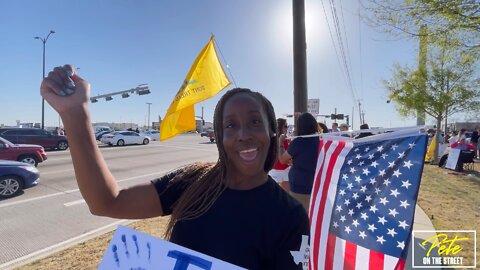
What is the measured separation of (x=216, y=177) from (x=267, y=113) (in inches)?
16.6

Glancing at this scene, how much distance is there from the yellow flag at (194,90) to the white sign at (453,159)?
12.2 m

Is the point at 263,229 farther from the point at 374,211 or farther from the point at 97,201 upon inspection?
the point at 374,211

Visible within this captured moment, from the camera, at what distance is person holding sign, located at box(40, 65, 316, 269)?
4.26ft

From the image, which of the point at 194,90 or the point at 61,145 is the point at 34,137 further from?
the point at 194,90

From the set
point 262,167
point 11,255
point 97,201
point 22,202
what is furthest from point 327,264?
point 22,202

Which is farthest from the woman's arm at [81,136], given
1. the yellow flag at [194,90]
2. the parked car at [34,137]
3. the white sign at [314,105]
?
the parked car at [34,137]

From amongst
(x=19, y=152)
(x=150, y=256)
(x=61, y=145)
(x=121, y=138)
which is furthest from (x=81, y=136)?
(x=121, y=138)

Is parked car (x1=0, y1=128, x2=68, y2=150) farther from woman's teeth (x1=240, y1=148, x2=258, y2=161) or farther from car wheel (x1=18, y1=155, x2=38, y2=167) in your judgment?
woman's teeth (x1=240, y1=148, x2=258, y2=161)

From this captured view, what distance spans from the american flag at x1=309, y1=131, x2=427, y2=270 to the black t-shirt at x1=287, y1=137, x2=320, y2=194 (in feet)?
3.63

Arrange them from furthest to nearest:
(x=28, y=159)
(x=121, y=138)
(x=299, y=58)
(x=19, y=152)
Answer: (x=121, y=138)
(x=28, y=159)
(x=19, y=152)
(x=299, y=58)

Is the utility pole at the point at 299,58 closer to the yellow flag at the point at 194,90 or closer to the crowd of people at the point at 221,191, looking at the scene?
the yellow flag at the point at 194,90

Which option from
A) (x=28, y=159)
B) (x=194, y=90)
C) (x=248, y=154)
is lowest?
(x=28, y=159)

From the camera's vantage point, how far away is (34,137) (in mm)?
21469

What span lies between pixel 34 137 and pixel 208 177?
24293mm
